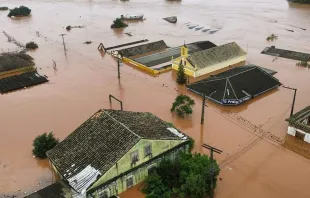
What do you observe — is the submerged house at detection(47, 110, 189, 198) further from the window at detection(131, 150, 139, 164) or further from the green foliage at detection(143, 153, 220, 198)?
the green foliage at detection(143, 153, 220, 198)

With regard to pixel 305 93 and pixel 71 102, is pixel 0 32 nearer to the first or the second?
pixel 71 102

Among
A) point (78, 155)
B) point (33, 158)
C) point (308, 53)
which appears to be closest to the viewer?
point (78, 155)

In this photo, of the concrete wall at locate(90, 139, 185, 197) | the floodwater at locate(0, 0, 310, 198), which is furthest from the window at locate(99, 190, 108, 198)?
the floodwater at locate(0, 0, 310, 198)

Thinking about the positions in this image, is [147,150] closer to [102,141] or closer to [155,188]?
[155,188]

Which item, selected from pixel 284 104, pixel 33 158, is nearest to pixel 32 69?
pixel 33 158

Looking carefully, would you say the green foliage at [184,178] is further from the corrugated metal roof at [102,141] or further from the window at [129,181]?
the corrugated metal roof at [102,141]
